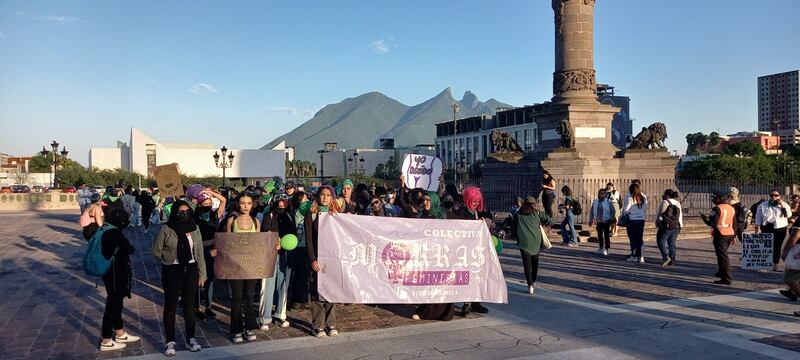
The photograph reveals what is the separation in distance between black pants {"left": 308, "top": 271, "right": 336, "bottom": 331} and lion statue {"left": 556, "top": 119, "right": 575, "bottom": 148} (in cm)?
1815

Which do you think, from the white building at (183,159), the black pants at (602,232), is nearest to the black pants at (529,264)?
Result: the black pants at (602,232)

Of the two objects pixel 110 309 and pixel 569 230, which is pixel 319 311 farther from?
pixel 569 230

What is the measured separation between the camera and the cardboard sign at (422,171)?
13016mm

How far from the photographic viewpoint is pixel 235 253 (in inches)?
293

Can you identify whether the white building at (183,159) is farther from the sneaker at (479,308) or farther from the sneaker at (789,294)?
the sneaker at (789,294)

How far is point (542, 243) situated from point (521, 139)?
329 feet

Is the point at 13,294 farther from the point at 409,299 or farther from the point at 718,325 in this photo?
the point at 718,325

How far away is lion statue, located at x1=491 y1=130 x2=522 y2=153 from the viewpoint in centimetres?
2730

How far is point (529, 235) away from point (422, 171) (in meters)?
3.70

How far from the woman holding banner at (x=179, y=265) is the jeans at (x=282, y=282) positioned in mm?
1338

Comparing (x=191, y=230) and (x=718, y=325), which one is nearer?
(x=191, y=230)

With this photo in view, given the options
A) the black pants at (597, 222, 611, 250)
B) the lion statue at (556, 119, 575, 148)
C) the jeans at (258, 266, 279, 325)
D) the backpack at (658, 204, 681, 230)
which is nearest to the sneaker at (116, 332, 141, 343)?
the jeans at (258, 266, 279, 325)

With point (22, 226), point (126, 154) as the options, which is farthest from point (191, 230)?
point (126, 154)

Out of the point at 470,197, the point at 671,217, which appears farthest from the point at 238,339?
the point at 671,217
